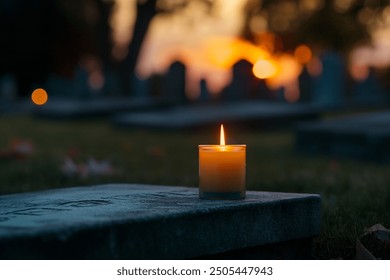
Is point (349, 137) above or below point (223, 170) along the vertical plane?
above

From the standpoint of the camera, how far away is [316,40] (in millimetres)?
41500

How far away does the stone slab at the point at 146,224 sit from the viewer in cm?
283

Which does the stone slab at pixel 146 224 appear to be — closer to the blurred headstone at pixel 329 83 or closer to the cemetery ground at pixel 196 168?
the cemetery ground at pixel 196 168

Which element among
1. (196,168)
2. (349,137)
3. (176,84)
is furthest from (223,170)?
(176,84)

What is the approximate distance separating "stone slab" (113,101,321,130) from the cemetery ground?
0.21m

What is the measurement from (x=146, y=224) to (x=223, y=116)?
13.2 meters

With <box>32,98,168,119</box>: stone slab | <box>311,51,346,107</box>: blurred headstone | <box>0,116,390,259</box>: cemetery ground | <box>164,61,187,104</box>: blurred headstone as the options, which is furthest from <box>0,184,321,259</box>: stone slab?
<box>32,98,168,119</box>: stone slab

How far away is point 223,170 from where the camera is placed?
11.8ft

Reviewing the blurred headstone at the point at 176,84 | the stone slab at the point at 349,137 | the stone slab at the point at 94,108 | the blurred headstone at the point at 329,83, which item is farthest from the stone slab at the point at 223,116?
the stone slab at the point at 349,137

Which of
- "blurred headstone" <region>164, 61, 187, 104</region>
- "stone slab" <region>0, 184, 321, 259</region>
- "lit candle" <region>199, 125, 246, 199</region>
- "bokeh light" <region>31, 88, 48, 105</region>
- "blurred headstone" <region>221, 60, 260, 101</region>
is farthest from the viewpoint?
"bokeh light" <region>31, 88, 48, 105</region>

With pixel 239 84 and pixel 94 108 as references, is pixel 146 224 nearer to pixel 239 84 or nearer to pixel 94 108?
pixel 239 84

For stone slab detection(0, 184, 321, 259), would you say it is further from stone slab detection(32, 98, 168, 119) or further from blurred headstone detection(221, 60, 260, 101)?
stone slab detection(32, 98, 168, 119)

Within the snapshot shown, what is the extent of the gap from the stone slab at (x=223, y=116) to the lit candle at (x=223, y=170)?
38.2 ft

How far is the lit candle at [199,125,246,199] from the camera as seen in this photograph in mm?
3598
